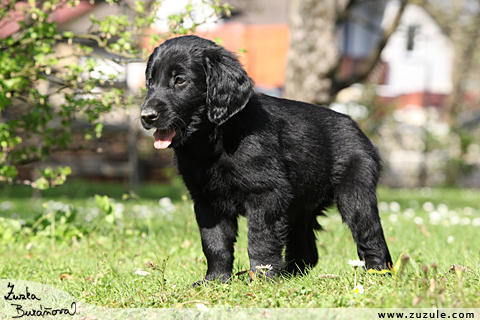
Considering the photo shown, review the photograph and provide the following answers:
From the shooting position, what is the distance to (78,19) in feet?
70.3

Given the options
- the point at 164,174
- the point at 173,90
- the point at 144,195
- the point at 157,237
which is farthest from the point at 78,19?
the point at 173,90

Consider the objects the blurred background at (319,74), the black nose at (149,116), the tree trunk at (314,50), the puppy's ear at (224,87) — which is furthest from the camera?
the tree trunk at (314,50)

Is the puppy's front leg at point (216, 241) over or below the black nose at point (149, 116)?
below

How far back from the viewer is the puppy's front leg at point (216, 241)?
3342 mm

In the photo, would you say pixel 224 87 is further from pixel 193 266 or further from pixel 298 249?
pixel 193 266

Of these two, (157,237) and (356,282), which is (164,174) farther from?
(356,282)

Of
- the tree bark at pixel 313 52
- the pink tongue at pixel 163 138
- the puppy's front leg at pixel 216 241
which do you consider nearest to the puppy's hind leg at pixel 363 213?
the puppy's front leg at pixel 216 241

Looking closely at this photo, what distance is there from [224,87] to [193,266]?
1.52m

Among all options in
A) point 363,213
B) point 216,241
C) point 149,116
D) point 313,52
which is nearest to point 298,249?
point 363,213

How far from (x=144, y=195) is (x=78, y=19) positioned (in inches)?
524

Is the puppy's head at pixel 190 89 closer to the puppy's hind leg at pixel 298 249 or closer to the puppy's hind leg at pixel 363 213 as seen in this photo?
the puppy's hind leg at pixel 363 213

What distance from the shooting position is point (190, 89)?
122 inches

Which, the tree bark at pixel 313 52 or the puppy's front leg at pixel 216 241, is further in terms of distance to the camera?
the tree bark at pixel 313 52

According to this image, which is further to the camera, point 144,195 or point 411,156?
point 411,156
